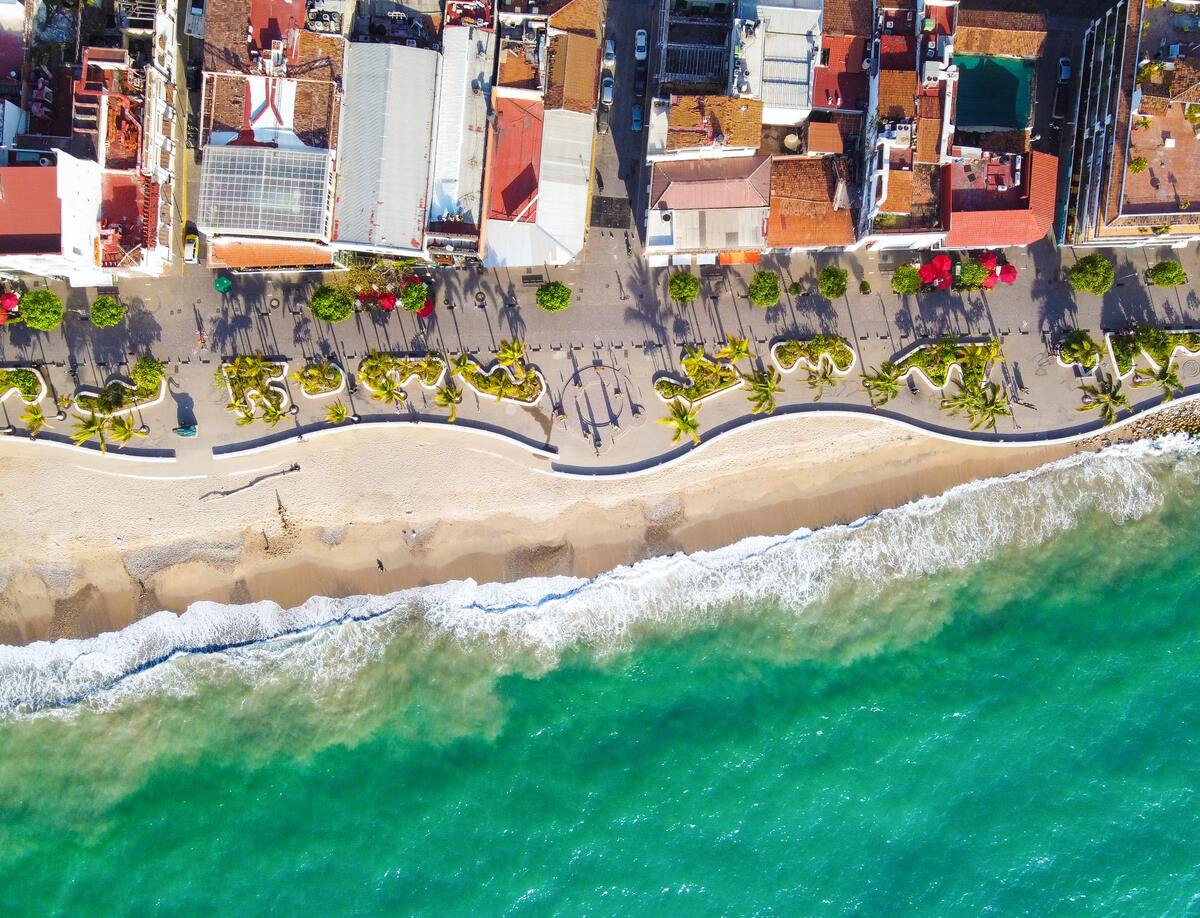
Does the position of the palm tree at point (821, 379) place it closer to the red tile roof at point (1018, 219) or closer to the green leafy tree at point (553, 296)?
the red tile roof at point (1018, 219)

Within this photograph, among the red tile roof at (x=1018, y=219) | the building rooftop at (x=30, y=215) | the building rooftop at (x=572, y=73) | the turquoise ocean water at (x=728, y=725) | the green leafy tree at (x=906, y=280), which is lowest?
the turquoise ocean water at (x=728, y=725)

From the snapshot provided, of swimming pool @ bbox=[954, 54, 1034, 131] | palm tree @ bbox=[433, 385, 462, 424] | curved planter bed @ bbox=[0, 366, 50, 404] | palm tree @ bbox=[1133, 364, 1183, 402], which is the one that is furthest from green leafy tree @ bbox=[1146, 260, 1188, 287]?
curved planter bed @ bbox=[0, 366, 50, 404]

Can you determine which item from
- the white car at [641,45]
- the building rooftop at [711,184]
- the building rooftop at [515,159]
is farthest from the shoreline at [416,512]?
the white car at [641,45]

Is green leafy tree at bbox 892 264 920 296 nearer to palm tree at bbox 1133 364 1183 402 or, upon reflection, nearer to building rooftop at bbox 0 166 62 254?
palm tree at bbox 1133 364 1183 402

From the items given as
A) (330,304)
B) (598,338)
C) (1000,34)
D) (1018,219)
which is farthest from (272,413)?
(1000,34)

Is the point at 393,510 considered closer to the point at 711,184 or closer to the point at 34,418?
the point at 34,418

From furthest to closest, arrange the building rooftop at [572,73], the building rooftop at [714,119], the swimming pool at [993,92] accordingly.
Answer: the swimming pool at [993,92], the building rooftop at [572,73], the building rooftop at [714,119]
